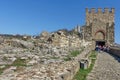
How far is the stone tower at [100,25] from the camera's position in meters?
68.4

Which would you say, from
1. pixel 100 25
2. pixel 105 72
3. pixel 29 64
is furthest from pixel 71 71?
pixel 100 25

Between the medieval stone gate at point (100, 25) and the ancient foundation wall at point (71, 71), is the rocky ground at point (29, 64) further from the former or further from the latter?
the medieval stone gate at point (100, 25)

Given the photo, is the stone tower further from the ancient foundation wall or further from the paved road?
the ancient foundation wall

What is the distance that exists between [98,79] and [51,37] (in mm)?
22672

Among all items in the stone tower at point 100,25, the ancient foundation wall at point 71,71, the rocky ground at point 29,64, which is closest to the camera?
the rocky ground at point 29,64

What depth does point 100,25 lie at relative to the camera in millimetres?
69312

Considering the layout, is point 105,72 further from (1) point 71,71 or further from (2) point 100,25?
(2) point 100,25

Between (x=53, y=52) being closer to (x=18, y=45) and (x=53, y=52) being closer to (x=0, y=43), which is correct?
(x=18, y=45)

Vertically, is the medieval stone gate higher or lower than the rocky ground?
higher

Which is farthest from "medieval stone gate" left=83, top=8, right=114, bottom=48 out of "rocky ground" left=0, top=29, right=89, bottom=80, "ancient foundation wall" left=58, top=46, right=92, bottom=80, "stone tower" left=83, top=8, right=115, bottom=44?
"ancient foundation wall" left=58, top=46, right=92, bottom=80

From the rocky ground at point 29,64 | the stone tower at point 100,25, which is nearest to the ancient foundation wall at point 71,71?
the rocky ground at point 29,64

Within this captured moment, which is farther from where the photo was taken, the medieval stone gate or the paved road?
the medieval stone gate

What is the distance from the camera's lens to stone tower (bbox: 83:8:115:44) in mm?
68438

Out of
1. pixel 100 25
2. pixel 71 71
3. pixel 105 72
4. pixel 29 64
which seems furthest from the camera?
pixel 100 25
